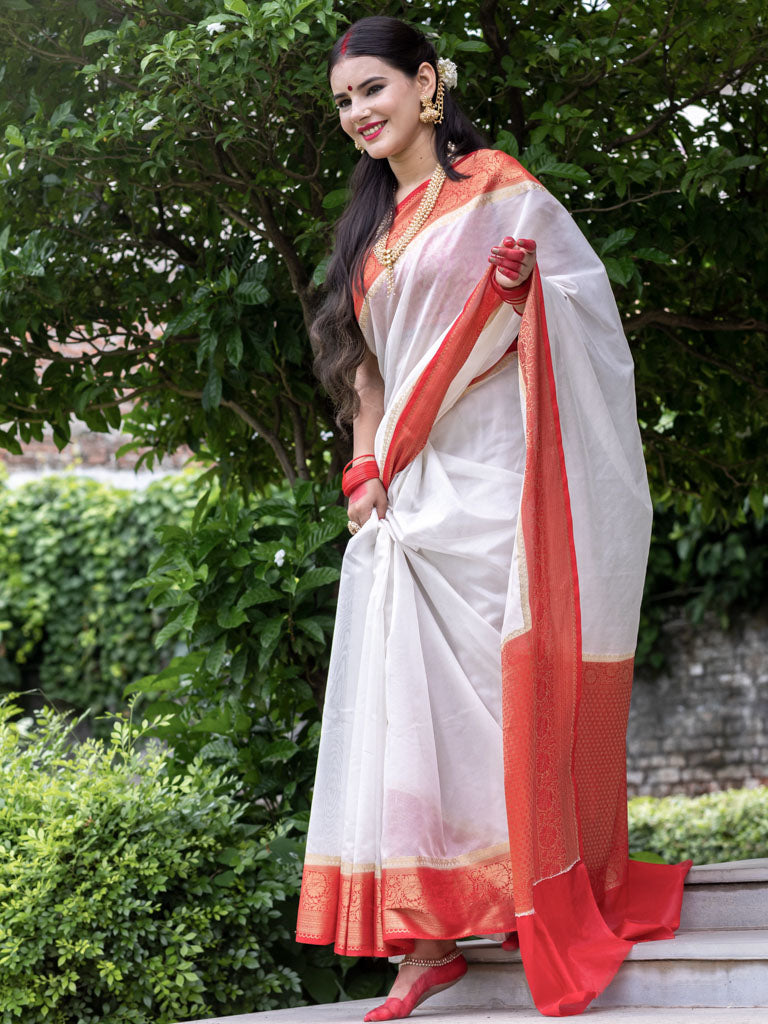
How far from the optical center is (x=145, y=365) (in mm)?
3789

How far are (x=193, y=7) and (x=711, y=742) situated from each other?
6.59 metres

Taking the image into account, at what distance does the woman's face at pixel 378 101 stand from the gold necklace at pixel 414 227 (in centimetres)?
11

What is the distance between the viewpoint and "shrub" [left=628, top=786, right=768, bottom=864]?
6.77m

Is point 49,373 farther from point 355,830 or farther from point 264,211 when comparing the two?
point 355,830

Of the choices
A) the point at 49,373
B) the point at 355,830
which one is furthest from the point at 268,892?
the point at 49,373

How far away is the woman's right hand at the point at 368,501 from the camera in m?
2.38

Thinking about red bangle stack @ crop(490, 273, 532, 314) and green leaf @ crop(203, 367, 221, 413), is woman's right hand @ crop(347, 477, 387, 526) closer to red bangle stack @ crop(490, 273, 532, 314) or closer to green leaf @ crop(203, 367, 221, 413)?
red bangle stack @ crop(490, 273, 532, 314)

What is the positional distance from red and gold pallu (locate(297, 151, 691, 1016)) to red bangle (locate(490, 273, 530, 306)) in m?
0.02

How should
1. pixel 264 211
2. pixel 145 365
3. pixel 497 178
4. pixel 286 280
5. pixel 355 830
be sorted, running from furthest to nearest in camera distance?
pixel 145 365 < pixel 286 280 < pixel 264 211 < pixel 497 178 < pixel 355 830

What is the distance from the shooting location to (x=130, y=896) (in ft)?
8.58

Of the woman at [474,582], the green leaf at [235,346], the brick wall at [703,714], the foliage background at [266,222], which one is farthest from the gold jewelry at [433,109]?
the brick wall at [703,714]

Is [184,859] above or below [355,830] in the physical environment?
below

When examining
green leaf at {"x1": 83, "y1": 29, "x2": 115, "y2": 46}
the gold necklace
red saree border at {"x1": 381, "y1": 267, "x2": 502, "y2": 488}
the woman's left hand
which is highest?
green leaf at {"x1": 83, "y1": 29, "x2": 115, "y2": 46}

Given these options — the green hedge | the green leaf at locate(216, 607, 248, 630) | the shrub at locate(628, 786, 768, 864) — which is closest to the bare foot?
the green leaf at locate(216, 607, 248, 630)
